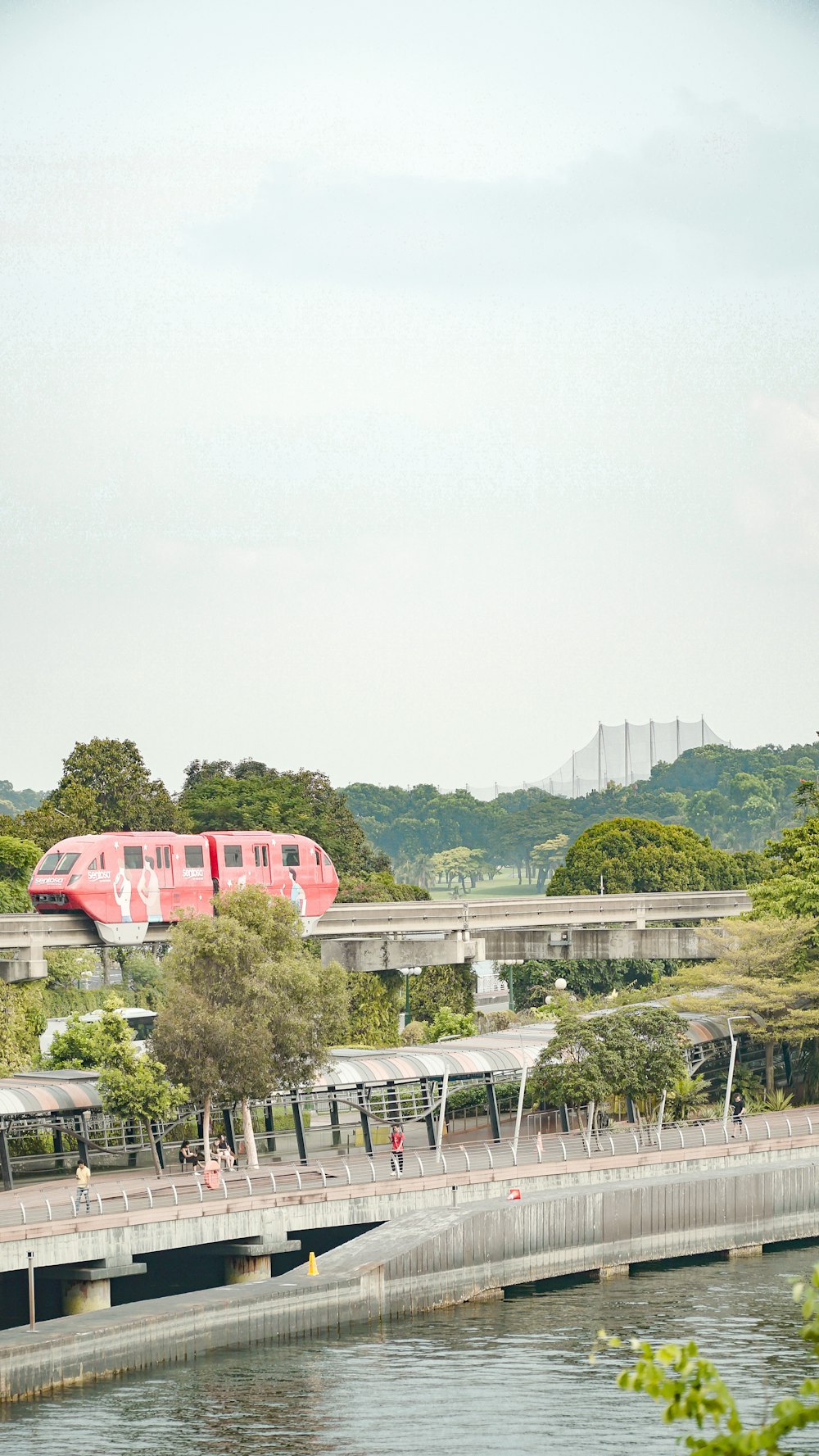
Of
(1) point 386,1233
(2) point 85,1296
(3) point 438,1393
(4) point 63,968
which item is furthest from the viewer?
(4) point 63,968

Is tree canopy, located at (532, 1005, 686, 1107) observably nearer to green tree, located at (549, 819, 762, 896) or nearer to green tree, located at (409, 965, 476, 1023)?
green tree, located at (409, 965, 476, 1023)

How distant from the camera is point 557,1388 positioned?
36375mm

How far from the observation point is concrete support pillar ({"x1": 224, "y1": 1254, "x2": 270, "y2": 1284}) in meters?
44.3

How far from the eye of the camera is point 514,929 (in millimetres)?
84875

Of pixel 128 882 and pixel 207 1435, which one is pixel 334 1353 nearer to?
pixel 207 1435

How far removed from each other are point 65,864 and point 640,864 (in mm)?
70208

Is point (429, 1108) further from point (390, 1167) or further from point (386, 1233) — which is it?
point (386, 1233)

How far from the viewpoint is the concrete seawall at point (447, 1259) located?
3691 cm

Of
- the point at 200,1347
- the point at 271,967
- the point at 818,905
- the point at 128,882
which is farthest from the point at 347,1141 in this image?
the point at 818,905

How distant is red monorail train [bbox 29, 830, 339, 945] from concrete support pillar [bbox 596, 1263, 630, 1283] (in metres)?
18.4

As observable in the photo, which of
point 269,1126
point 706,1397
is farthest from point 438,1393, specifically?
point 706,1397

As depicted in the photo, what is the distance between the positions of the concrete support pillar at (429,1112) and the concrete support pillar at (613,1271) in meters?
8.32

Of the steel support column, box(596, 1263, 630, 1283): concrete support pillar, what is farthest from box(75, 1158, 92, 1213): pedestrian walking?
box(596, 1263, 630, 1283): concrete support pillar

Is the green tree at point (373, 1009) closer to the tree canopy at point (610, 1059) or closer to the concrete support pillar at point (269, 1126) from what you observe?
the tree canopy at point (610, 1059)
